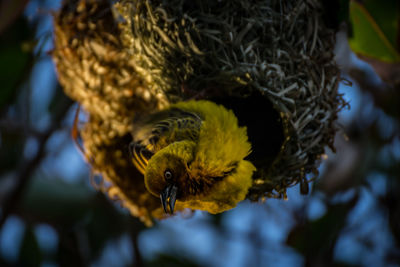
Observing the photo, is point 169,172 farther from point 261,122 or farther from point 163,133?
point 261,122

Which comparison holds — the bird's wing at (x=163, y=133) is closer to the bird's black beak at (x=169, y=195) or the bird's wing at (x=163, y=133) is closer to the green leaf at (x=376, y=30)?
the bird's black beak at (x=169, y=195)

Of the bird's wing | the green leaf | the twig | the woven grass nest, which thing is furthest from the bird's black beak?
the twig

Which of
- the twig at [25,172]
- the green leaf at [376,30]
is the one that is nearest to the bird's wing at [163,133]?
the green leaf at [376,30]

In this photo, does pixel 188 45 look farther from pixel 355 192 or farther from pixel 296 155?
pixel 355 192

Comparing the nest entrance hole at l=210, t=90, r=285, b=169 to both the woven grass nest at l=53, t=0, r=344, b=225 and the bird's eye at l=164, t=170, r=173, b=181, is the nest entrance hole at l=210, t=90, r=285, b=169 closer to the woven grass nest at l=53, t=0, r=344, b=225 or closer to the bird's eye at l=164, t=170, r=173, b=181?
the woven grass nest at l=53, t=0, r=344, b=225

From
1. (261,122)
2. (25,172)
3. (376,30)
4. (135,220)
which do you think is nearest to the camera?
(261,122)

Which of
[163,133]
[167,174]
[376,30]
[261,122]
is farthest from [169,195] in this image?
[376,30]

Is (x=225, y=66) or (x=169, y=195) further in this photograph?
(x=225, y=66)

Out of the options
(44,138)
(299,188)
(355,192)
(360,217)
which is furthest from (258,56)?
(360,217)
